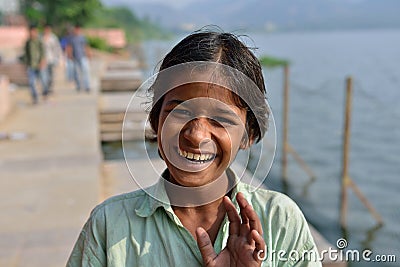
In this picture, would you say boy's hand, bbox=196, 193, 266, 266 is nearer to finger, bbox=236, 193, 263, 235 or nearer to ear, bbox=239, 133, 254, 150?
finger, bbox=236, 193, 263, 235

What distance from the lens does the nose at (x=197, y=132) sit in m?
1.15

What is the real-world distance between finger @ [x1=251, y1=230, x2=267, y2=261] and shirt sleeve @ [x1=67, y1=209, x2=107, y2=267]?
14.2 inches

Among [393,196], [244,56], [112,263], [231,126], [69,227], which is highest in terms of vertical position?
[244,56]

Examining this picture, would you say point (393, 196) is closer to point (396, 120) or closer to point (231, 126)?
point (396, 120)

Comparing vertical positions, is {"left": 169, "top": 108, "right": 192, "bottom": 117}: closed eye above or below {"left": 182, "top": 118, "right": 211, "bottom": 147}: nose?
above

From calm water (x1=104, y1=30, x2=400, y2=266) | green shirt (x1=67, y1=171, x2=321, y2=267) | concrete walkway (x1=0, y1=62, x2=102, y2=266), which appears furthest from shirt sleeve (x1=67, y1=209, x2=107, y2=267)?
concrete walkway (x1=0, y1=62, x2=102, y2=266)

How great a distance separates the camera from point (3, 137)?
7016 mm

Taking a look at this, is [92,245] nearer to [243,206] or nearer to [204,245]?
[204,245]

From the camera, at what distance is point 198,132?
1.16 meters

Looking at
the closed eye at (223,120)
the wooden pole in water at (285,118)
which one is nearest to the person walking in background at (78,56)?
the wooden pole in water at (285,118)

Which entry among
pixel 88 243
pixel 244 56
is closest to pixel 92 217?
pixel 88 243

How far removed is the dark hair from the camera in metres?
1.22

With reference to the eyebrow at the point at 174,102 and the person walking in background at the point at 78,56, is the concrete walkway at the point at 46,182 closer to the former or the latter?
the person walking in background at the point at 78,56

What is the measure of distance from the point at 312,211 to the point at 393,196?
1772mm
